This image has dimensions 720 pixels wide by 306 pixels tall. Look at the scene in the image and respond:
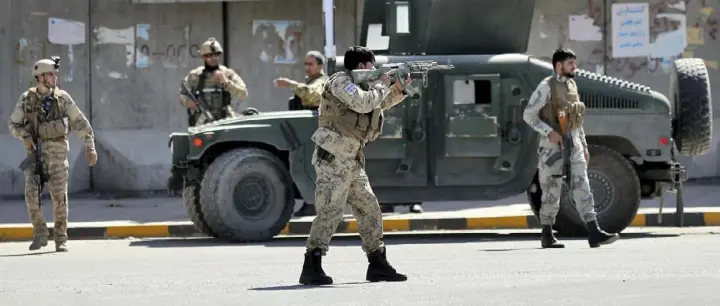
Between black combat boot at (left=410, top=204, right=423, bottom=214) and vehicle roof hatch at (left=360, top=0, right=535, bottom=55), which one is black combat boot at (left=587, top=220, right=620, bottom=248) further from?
black combat boot at (left=410, top=204, right=423, bottom=214)

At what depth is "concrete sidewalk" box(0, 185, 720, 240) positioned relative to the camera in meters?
15.7

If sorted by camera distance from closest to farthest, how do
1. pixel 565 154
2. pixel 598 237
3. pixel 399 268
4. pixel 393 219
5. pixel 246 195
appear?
pixel 399 268, pixel 598 237, pixel 565 154, pixel 246 195, pixel 393 219

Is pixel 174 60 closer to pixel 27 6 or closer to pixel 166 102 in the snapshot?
pixel 166 102

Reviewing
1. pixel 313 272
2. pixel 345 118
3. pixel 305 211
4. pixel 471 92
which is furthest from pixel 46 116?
pixel 313 272

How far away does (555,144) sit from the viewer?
→ 12.9m

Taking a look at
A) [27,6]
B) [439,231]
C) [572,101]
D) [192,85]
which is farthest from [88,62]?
[572,101]

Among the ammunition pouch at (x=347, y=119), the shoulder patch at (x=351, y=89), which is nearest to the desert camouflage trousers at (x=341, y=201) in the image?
the ammunition pouch at (x=347, y=119)

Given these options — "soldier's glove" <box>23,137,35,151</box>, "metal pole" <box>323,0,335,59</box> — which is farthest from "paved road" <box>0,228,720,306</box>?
"metal pole" <box>323,0,335,59</box>

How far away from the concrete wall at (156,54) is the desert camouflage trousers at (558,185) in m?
6.69

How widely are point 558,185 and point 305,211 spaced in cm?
393

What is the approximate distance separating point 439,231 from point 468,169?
191 centimetres

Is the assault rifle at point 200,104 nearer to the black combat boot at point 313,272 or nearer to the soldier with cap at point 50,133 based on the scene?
the soldier with cap at point 50,133

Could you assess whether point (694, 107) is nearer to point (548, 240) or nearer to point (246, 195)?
point (548, 240)

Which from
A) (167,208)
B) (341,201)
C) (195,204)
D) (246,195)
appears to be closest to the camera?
(341,201)
